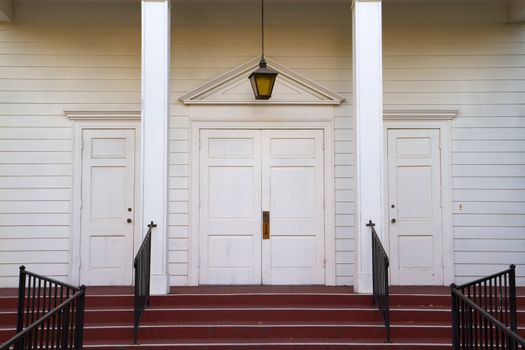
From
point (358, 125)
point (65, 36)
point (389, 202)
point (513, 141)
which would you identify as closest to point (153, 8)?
point (65, 36)

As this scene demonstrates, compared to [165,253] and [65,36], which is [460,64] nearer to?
[165,253]

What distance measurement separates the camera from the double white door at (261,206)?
7.41 metres

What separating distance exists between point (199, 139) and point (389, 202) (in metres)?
2.85

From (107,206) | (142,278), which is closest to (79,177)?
(107,206)

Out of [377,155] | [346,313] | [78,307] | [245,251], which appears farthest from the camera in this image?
[245,251]

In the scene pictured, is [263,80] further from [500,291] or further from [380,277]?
[500,291]

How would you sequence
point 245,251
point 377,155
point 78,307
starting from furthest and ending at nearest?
point 245,251 → point 377,155 → point 78,307

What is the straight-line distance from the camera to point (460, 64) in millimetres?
7656

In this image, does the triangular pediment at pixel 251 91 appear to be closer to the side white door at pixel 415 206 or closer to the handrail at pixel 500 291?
the side white door at pixel 415 206

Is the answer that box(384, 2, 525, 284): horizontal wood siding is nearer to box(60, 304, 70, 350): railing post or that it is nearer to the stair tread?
the stair tread

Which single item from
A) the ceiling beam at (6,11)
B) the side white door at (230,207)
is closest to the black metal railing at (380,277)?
the side white door at (230,207)

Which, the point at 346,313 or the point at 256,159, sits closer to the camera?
the point at 346,313

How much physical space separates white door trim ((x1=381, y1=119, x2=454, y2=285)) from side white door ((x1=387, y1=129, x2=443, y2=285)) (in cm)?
6

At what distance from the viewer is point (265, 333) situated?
19.1ft
